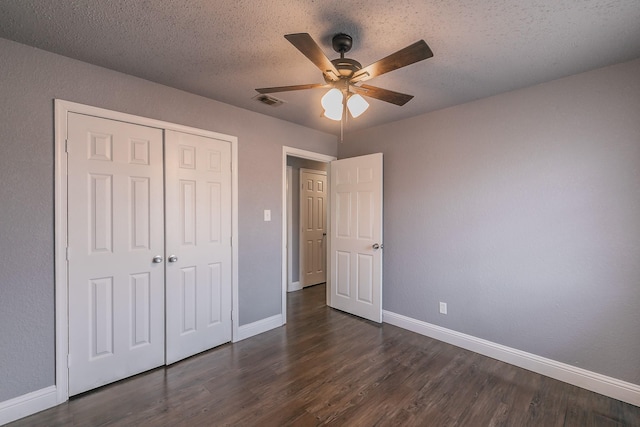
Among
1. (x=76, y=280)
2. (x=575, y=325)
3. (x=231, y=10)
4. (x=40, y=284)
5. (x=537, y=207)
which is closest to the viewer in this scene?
(x=231, y=10)

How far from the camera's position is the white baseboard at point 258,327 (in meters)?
2.91

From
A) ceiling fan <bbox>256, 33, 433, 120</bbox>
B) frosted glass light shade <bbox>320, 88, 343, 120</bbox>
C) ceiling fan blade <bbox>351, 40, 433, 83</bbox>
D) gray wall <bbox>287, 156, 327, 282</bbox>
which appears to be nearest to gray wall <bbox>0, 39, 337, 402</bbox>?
ceiling fan <bbox>256, 33, 433, 120</bbox>

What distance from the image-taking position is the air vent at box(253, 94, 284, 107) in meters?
2.60

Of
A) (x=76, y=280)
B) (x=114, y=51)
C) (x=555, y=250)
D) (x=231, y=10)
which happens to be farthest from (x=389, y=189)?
(x=76, y=280)

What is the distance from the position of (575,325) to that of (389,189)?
6.75 ft

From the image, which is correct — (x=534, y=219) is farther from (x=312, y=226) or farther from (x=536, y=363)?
(x=312, y=226)

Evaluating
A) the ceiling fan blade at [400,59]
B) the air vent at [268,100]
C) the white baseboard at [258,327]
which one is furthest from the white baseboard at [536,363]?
the air vent at [268,100]

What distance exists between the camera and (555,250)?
7.49ft

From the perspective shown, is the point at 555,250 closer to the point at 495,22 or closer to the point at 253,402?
the point at 495,22

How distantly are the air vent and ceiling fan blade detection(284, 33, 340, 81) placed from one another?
1136 mm

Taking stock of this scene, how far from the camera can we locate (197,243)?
8.55 ft

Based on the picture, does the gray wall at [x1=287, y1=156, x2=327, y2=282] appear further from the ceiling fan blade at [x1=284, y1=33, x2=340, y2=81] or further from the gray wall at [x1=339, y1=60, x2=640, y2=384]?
the ceiling fan blade at [x1=284, y1=33, x2=340, y2=81]

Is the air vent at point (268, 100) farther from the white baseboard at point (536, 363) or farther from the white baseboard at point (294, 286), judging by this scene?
the white baseboard at point (294, 286)

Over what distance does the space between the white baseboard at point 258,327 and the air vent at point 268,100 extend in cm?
231
